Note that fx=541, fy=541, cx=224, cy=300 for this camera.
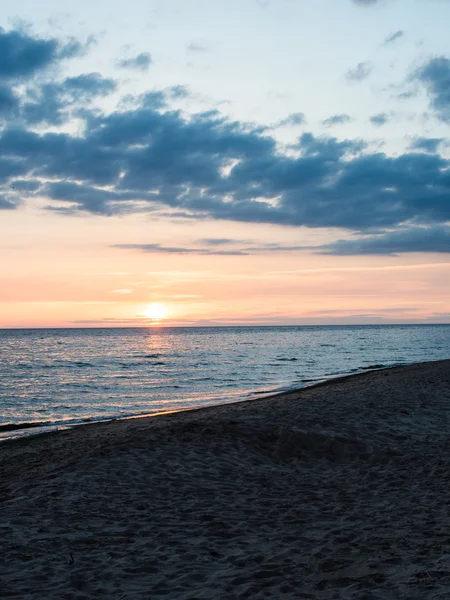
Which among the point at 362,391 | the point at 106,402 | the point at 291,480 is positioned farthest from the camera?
the point at 106,402

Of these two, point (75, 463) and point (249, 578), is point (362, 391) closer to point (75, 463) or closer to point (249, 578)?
point (75, 463)

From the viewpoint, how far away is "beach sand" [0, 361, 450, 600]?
6.48 meters

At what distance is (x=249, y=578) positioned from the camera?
656cm

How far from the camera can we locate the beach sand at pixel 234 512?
21.3ft

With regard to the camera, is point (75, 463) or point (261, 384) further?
point (261, 384)

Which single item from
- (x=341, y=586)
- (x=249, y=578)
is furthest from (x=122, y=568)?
(x=341, y=586)

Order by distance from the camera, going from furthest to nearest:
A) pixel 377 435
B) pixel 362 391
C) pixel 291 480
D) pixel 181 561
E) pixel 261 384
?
pixel 261 384 → pixel 362 391 → pixel 377 435 → pixel 291 480 → pixel 181 561

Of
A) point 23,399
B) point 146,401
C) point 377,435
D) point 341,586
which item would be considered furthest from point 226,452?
point 23,399

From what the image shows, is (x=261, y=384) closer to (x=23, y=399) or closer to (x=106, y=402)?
(x=106, y=402)

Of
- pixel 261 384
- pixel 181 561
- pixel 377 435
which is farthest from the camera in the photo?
pixel 261 384

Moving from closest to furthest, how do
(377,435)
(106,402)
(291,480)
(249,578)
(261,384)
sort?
(249,578) < (291,480) < (377,435) < (106,402) < (261,384)

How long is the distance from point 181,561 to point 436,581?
3172 millimetres

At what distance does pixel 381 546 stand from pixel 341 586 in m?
1.42

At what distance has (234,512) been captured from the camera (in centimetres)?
919
